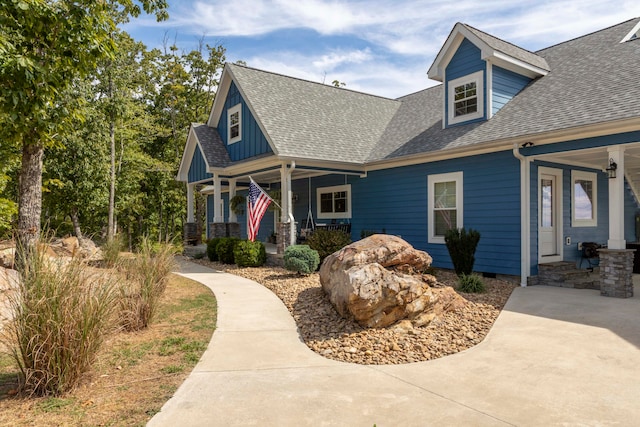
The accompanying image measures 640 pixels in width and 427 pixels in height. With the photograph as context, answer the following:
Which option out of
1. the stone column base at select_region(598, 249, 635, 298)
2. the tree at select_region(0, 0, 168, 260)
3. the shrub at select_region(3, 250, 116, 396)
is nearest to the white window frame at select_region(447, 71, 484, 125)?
the stone column base at select_region(598, 249, 635, 298)

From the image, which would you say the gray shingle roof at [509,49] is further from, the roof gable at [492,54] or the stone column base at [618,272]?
the stone column base at [618,272]

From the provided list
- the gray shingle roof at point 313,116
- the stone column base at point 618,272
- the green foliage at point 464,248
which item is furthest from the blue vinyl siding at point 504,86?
the stone column base at point 618,272

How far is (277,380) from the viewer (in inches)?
156

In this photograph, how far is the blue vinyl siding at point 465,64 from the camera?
34.2 ft

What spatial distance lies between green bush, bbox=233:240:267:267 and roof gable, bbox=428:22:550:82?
6.84 meters

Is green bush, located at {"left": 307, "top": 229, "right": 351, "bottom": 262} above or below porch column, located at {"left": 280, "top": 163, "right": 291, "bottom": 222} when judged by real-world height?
below

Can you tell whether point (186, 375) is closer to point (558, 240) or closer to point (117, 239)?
point (117, 239)

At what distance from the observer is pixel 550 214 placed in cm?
995

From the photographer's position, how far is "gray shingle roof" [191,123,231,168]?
46.1 feet

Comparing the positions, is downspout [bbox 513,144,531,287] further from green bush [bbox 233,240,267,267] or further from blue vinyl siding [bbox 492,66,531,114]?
green bush [bbox 233,240,267,267]

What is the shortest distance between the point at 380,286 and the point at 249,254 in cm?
663

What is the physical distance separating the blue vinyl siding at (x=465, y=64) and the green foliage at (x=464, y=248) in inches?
132

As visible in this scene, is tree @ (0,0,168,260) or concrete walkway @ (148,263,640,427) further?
tree @ (0,0,168,260)

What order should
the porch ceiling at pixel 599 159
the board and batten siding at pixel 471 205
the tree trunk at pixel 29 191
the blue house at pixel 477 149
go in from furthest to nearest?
the board and batten siding at pixel 471 205 → the blue house at pixel 477 149 → the porch ceiling at pixel 599 159 → the tree trunk at pixel 29 191
